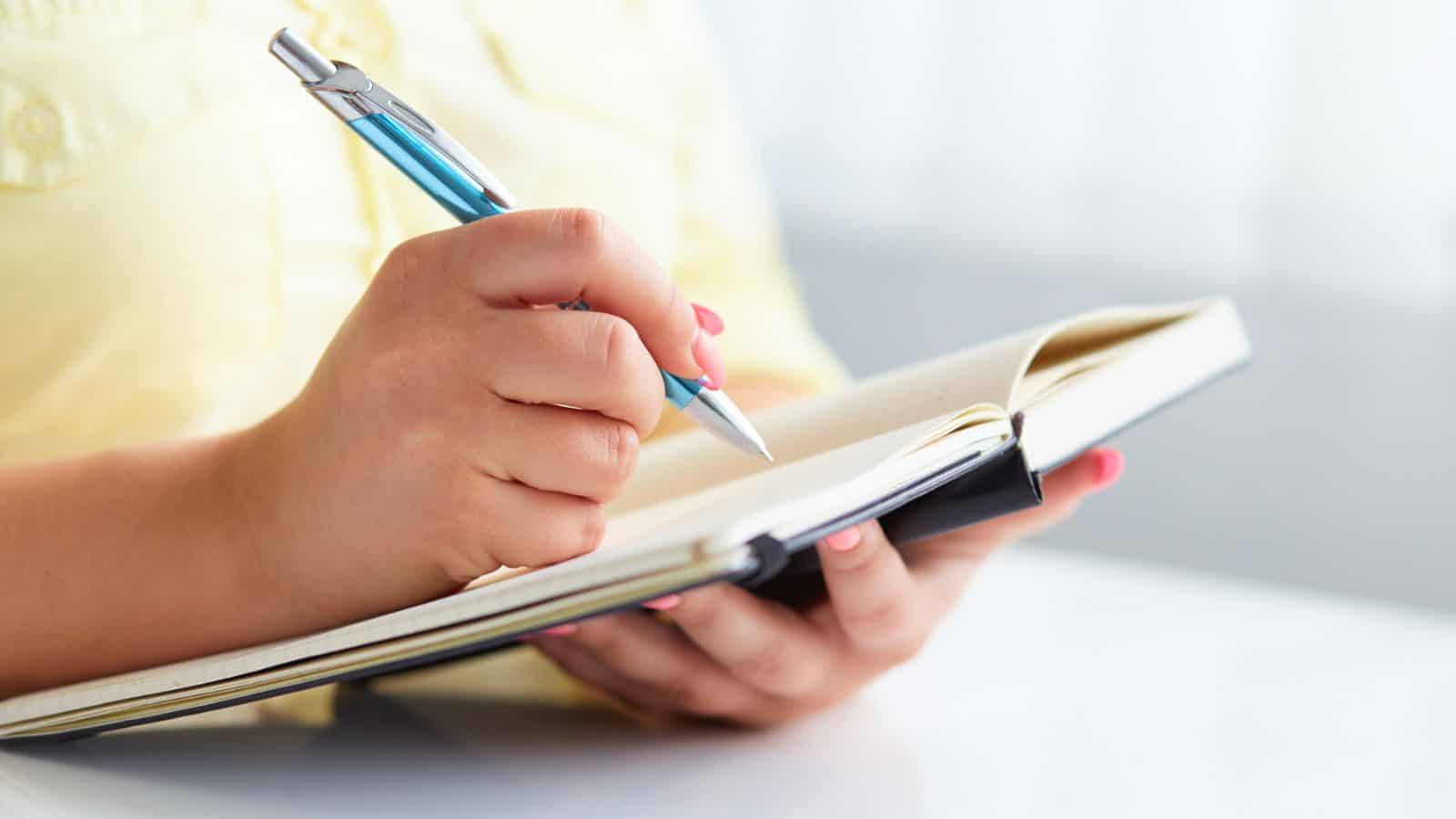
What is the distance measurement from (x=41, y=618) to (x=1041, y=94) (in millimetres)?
926

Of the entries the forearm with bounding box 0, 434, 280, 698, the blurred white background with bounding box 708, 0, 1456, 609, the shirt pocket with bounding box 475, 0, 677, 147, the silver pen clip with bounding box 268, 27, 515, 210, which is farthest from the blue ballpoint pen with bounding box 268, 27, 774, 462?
the blurred white background with bounding box 708, 0, 1456, 609

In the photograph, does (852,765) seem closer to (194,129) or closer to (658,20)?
(194,129)

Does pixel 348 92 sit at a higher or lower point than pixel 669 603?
higher

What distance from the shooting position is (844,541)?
0.39 meters

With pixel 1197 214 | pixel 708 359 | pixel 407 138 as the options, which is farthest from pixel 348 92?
pixel 1197 214

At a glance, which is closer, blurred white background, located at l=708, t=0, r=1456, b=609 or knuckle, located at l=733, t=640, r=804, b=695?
knuckle, located at l=733, t=640, r=804, b=695

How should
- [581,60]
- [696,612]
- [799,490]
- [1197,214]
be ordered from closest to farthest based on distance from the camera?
[799,490]
[696,612]
[581,60]
[1197,214]

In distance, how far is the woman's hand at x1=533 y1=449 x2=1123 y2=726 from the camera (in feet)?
1.38

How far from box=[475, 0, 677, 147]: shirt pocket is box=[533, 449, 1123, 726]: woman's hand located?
260 millimetres

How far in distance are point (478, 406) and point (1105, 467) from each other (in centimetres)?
25

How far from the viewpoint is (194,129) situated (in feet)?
1.52

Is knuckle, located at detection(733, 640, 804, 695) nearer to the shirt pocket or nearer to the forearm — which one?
the forearm

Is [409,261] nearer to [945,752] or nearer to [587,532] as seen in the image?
[587,532]

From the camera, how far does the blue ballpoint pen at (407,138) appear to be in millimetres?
329
